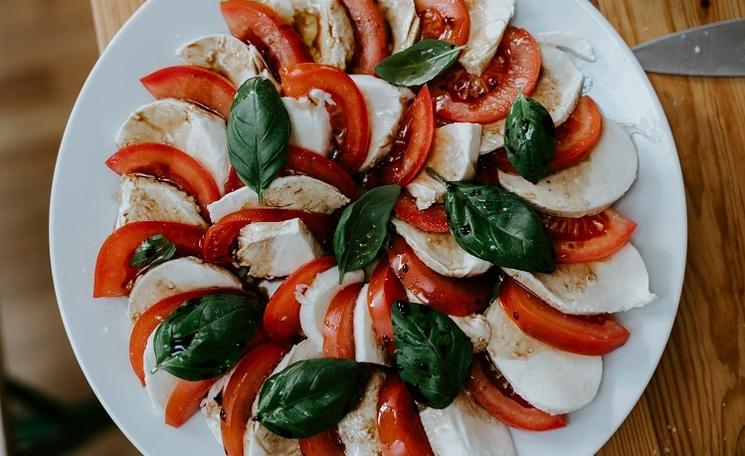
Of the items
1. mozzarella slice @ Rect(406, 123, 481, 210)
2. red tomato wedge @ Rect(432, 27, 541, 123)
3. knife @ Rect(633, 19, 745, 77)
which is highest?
red tomato wedge @ Rect(432, 27, 541, 123)

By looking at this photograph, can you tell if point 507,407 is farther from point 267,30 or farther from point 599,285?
point 267,30

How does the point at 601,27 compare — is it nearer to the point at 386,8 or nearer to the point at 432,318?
the point at 386,8

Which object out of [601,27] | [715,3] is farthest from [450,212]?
[715,3]

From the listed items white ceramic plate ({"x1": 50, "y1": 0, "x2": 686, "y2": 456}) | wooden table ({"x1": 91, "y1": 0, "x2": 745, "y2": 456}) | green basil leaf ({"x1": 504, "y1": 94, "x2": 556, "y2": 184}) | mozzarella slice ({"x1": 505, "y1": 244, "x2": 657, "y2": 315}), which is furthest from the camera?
wooden table ({"x1": 91, "y1": 0, "x2": 745, "y2": 456})

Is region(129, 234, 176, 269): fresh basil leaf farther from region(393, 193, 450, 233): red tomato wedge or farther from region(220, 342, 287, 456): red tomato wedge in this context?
region(393, 193, 450, 233): red tomato wedge

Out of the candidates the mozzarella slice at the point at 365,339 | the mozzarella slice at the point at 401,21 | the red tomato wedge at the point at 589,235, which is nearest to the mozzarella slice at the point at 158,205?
the mozzarella slice at the point at 365,339

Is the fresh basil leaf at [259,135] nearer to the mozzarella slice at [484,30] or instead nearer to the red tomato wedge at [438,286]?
the red tomato wedge at [438,286]

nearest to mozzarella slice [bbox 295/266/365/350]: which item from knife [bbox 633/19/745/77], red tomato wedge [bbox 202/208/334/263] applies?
red tomato wedge [bbox 202/208/334/263]

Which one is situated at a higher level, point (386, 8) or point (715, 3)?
point (386, 8)
